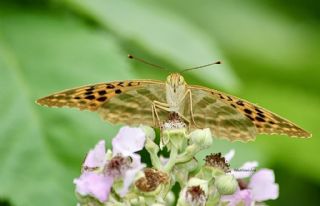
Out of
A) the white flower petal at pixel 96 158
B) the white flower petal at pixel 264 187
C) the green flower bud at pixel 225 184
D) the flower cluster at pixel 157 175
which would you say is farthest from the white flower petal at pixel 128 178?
the white flower petal at pixel 264 187

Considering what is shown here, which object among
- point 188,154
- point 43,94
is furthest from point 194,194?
point 43,94

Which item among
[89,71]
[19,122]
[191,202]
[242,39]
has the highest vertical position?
[242,39]

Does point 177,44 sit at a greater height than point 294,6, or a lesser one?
lesser

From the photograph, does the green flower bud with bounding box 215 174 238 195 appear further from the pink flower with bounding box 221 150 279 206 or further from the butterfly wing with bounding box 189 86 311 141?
the butterfly wing with bounding box 189 86 311 141

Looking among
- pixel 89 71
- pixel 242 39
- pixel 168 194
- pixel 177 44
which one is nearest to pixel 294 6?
pixel 242 39

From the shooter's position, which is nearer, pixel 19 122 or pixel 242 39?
pixel 19 122

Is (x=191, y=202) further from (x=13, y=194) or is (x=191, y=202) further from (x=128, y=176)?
(x=13, y=194)

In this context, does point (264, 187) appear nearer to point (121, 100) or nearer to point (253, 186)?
point (253, 186)
